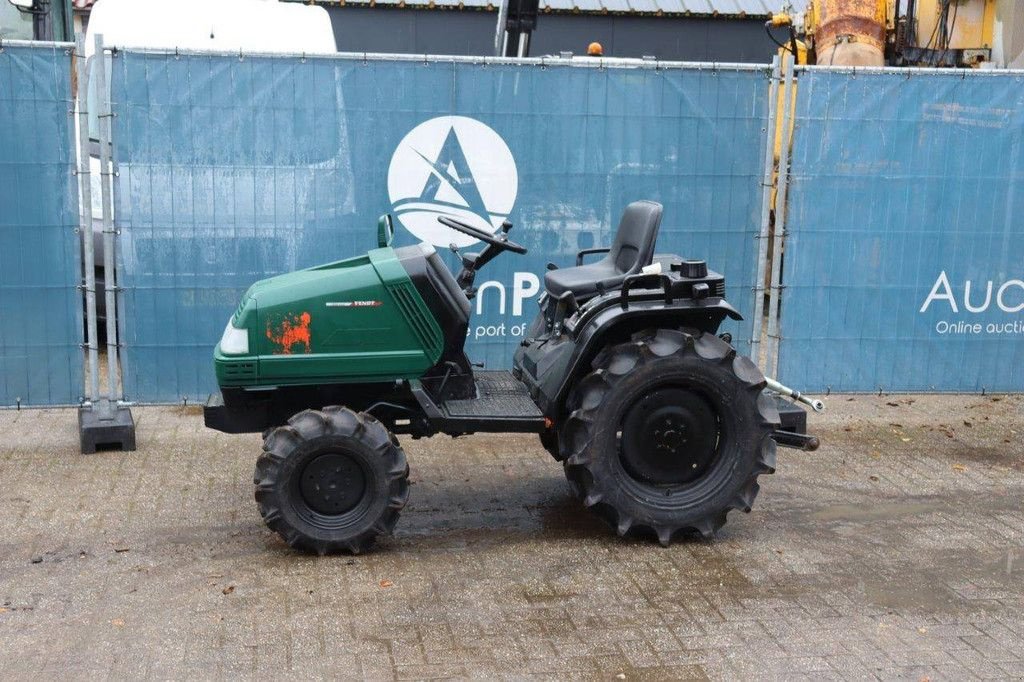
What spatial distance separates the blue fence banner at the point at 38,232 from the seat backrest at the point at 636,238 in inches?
138

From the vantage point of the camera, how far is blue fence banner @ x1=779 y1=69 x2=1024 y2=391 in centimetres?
812

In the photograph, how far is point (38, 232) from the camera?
742 cm

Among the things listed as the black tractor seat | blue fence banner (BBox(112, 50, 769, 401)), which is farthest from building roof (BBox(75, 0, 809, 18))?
the black tractor seat

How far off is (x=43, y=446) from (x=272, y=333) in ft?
8.77

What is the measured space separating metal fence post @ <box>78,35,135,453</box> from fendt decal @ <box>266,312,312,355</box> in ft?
7.19

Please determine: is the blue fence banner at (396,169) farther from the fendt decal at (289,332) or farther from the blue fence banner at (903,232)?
the fendt decal at (289,332)

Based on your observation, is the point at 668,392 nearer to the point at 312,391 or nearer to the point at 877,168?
the point at 312,391

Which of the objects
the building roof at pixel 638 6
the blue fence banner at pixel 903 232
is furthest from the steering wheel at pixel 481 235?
the building roof at pixel 638 6

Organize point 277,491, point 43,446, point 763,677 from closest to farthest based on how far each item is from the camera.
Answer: point 763,677 < point 277,491 < point 43,446

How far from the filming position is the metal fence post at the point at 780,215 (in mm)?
7926

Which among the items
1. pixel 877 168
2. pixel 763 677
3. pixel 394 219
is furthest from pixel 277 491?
pixel 877 168

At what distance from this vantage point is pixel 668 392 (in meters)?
5.84

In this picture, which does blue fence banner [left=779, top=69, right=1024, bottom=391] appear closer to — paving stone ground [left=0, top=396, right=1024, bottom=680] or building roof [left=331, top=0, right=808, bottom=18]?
paving stone ground [left=0, top=396, right=1024, bottom=680]

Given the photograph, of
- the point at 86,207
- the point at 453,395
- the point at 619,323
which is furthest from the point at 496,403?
the point at 86,207
